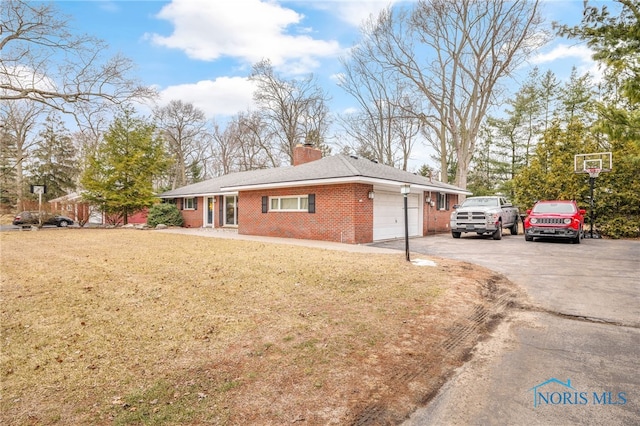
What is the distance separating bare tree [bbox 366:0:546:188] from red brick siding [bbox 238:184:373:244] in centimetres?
1226

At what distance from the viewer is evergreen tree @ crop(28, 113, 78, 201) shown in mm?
37650

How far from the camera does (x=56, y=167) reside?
127ft

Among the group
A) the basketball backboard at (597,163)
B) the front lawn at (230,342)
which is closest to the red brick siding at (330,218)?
the front lawn at (230,342)

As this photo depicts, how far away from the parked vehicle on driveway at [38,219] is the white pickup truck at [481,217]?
2314cm

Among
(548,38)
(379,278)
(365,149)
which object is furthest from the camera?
(365,149)

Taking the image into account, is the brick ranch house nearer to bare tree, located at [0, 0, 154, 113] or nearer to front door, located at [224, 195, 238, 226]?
front door, located at [224, 195, 238, 226]

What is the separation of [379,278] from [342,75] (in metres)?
25.4

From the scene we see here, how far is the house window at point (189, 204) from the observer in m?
24.0

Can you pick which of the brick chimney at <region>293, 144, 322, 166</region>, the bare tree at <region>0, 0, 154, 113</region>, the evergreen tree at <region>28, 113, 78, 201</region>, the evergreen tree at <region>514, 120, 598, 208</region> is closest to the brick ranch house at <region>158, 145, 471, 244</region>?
the brick chimney at <region>293, 144, 322, 166</region>

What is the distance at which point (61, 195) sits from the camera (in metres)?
39.9

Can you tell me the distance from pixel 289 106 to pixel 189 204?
1393 centimetres

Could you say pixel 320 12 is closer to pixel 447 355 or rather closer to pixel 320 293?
pixel 320 293

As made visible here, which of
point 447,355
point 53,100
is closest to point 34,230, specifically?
point 53,100

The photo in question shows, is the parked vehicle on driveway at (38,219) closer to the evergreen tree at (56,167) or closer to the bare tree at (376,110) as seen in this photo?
the evergreen tree at (56,167)
